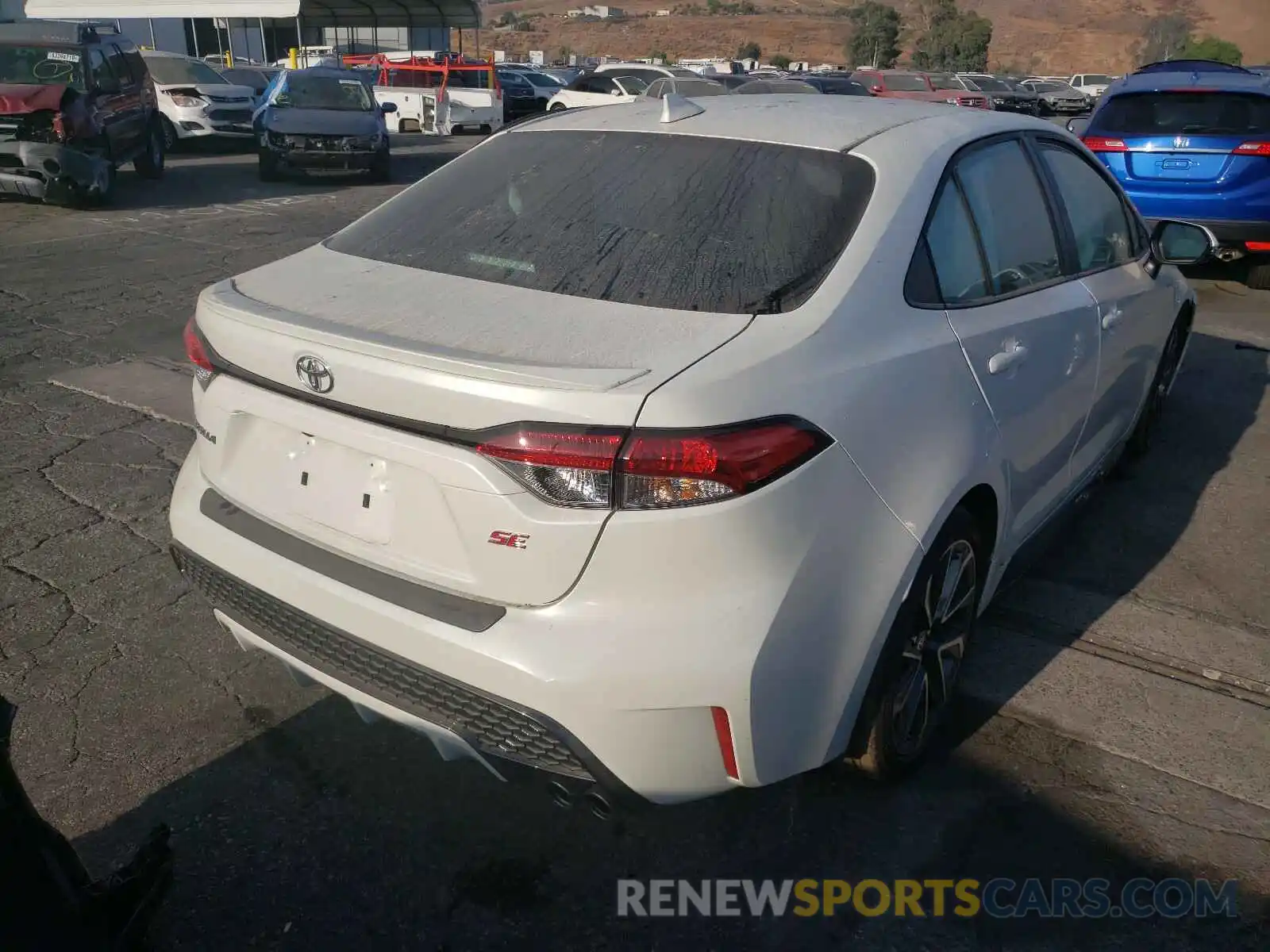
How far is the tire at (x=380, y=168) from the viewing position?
48.7 feet

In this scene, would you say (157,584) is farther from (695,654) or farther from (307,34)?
(307,34)

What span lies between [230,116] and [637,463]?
18.1m

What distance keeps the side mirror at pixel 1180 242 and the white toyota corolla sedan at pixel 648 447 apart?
6.04 ft

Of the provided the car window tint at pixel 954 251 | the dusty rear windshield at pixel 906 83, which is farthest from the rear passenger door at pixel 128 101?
the dusty rear windshield at pixel 906 83

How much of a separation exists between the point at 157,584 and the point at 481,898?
1.94 metres

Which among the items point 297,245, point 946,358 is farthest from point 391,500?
point 297,245

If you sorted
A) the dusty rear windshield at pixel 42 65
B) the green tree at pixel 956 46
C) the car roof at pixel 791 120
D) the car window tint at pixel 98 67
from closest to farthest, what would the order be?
the car roof at pixel 791 120
the dusty rear windshield at pixel 42 65
the car window tint at pixel 98 67
the green tree at pixel 956 46

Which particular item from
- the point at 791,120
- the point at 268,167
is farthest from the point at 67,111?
the point at 791,120

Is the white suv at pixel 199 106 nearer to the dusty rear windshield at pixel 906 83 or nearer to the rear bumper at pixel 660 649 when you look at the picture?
the rear bumper at pixel 660 649

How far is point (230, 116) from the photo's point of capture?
17.6 metres

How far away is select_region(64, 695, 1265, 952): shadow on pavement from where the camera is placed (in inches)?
91.4

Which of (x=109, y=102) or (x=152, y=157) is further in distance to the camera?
(x=152, y=157)

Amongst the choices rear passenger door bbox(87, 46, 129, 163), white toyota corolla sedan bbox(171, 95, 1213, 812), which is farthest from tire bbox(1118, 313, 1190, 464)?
rear passenger door bbox(87, 46, 129, 163)

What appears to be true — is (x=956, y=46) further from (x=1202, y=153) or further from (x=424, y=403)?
(x=424, y=403)
